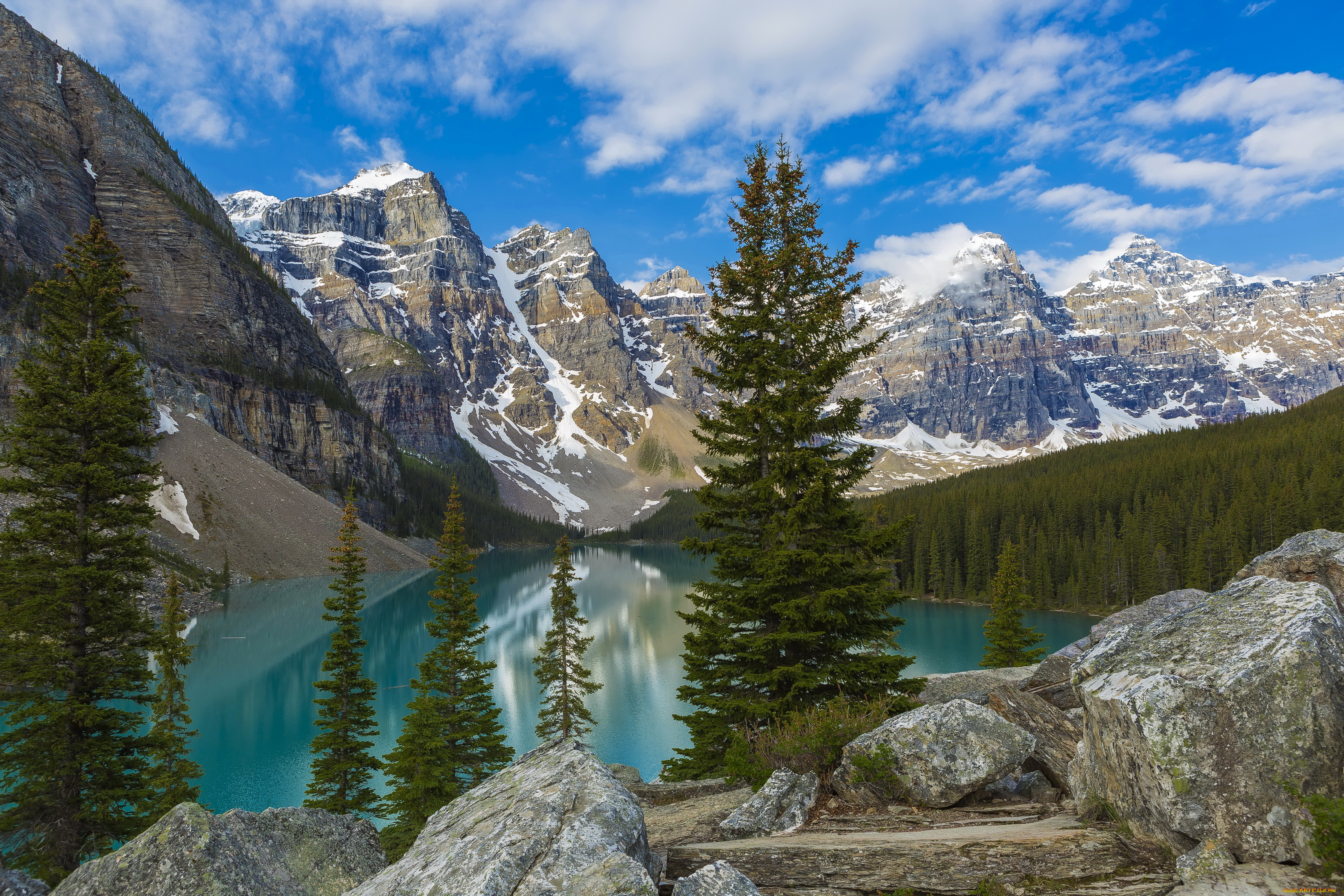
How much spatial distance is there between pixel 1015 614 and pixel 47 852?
115ft

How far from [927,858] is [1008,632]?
98.5 feet

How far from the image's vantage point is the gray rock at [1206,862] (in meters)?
4.54

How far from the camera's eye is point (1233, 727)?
4891mm

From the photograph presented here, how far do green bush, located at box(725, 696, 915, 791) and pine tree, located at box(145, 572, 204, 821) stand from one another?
14.3m

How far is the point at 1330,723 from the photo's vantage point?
470 cm

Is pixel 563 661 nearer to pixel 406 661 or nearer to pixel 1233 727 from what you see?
pixel 1233 727

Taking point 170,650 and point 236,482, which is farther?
point 236,482

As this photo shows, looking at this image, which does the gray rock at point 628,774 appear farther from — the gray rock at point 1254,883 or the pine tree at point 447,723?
the gray rock at point 1254,883

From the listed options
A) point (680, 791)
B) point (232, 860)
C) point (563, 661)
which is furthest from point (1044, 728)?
point (563, 661)

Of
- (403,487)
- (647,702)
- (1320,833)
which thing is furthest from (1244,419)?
(403,487)

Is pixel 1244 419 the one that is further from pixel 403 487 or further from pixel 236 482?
pixel 403 487

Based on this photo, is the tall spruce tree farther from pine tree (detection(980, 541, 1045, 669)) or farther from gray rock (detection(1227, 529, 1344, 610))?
pine tree (detection(980, 541, 1045, 669))

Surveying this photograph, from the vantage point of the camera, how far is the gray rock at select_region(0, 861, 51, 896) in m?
8.28

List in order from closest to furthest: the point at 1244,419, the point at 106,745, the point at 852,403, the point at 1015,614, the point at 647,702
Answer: the point at 852,403 < the point at 106,745 < the point at 1015,614 < the point at 647,702 < the point at 1244,419
